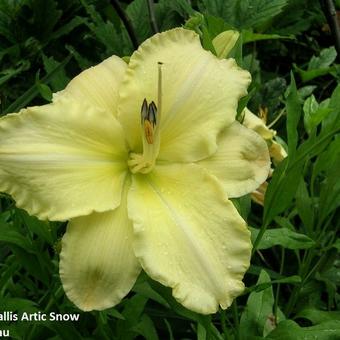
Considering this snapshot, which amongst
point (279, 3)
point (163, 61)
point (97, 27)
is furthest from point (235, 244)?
point (97, 27)

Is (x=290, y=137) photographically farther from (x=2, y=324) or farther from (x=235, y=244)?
(x=2, y=324)

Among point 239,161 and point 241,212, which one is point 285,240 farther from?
point 239,161

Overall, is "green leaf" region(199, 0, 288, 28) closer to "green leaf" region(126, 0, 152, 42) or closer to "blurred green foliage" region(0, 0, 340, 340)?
"blurred green foliage" region(0, 0, 340, 340)

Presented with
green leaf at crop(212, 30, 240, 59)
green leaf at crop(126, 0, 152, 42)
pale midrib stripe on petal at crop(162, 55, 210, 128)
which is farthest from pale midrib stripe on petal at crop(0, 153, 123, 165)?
green leaf at crop(126, 0, 152, 42)

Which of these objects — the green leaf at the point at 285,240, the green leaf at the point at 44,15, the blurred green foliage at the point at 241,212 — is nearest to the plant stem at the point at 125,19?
the blurred green foliage at the point at 241,212

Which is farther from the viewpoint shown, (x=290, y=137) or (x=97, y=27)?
(x=97, y=27)

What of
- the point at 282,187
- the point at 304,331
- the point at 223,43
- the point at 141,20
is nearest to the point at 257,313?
the point at 304,331
